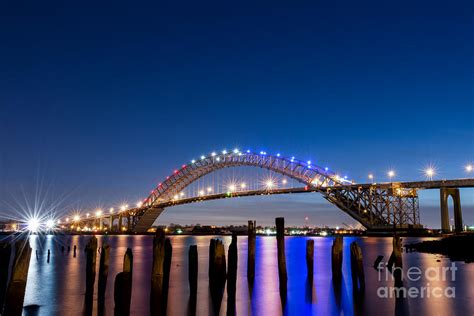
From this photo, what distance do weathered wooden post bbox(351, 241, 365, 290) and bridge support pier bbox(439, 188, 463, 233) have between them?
1972 inches

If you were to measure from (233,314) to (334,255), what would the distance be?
6.08m

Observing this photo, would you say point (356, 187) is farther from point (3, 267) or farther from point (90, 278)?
point (3, 267)

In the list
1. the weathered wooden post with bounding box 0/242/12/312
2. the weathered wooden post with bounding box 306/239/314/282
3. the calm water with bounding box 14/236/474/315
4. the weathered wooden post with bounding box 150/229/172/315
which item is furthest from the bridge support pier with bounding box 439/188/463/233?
the weathered wooden post with bounding box 0/242/12/312

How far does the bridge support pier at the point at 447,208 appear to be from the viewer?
6181 centimetres

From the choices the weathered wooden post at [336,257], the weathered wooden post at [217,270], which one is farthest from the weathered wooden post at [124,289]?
the weathered wooden post at [336,257]

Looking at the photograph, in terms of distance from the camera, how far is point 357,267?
17125 millimetres

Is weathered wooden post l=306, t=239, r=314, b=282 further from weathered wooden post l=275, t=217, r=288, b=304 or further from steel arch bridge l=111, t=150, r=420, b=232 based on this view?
steel arch bridge l=111, t=150, r=420, b=232

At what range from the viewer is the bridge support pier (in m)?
61.8

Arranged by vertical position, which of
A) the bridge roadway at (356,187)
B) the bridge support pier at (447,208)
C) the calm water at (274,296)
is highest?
the bridge roadway at (356,187)

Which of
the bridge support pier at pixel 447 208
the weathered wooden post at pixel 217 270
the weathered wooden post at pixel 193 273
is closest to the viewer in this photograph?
the weathered wooden post at pixel 193 273

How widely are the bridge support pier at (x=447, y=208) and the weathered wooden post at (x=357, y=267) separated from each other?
50.1 metres

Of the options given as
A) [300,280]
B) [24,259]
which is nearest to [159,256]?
[24,259]

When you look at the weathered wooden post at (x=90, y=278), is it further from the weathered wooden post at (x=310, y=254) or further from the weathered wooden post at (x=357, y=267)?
the weathered wooden post at (x=357, y=267)

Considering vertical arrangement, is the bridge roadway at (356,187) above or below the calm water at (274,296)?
above
